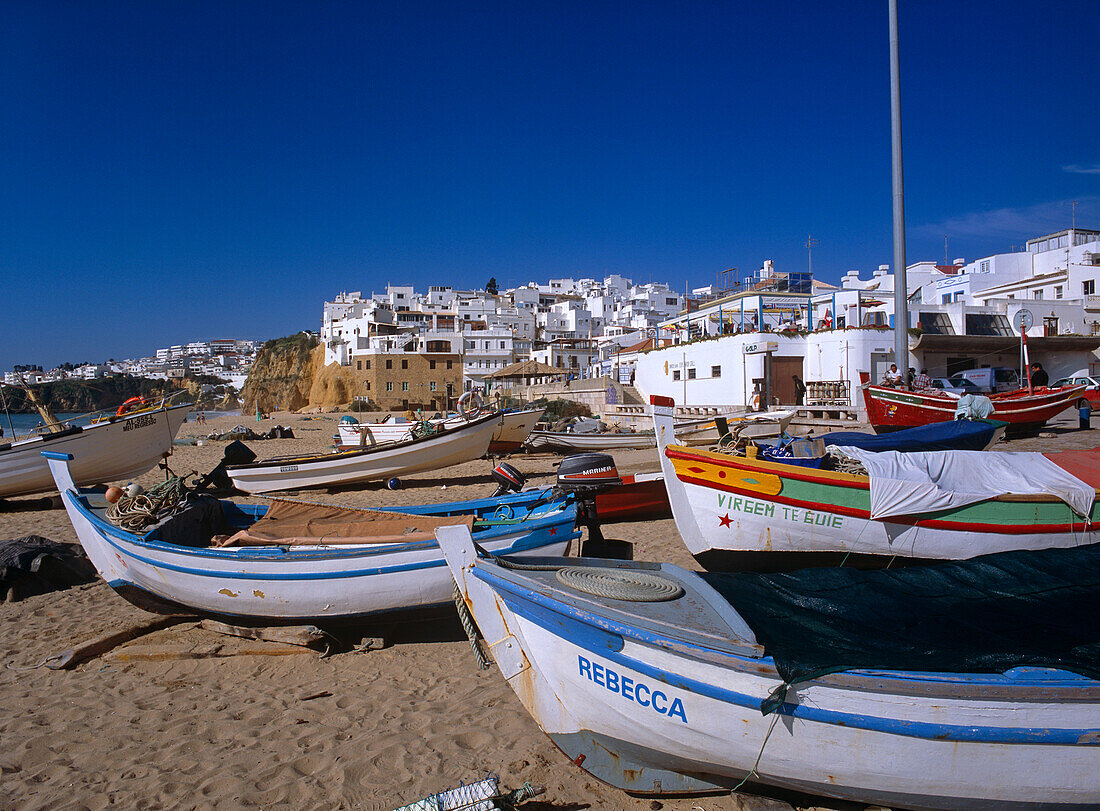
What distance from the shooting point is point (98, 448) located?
14.1 metres

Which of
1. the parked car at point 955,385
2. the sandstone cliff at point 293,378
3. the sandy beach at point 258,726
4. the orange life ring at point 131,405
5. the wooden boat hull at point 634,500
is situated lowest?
the sandy beach at point 258,726

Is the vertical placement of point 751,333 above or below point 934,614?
above

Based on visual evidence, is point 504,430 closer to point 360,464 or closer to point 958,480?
point 360,464

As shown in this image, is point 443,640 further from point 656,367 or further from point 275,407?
point 275,407

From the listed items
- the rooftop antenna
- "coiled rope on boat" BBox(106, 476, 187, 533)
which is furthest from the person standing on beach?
"coiled rope on boat" BBox(106, 476, 187, 533)

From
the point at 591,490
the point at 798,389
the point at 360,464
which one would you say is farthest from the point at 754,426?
the point at 798,389

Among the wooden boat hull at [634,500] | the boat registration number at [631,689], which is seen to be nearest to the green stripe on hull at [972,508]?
the wooden boat hull at [634,500]

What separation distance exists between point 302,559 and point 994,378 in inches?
1031

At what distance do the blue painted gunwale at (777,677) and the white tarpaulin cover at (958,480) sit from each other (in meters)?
3.91

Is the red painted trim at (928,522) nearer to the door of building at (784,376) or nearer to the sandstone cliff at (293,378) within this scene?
the door of building at (784,376)

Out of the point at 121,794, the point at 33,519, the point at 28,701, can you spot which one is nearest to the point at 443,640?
the point at 121,794

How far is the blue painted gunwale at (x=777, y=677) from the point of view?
113 inches

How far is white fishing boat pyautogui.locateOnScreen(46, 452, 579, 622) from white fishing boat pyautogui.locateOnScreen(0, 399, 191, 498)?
7.70m

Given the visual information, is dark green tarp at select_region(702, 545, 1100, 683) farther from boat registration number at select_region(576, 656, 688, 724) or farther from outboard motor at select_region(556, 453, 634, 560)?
outboard motor at select_region(556, 453, 634, 560)
